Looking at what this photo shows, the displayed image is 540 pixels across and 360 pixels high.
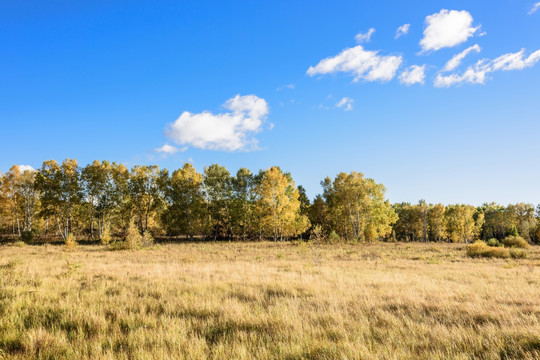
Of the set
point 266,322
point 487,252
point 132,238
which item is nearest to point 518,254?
point 487,252

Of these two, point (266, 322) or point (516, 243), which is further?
point (516, 243)

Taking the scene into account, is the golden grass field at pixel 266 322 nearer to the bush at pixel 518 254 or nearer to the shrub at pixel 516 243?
the bush at pixel 518 254

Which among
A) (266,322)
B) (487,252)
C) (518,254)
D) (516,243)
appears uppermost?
(266,322)

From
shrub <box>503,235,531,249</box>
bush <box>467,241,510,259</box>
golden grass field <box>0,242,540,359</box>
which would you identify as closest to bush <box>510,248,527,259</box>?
bush <box>467,241,510,259</box>

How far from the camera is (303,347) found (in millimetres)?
4582

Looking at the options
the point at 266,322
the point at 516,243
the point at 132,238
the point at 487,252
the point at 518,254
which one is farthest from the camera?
the point at 516,243

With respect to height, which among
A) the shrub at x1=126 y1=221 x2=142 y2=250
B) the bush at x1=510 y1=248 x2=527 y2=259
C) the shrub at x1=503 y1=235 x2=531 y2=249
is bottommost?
the shrub at x1=503 y1=235 x2=531 y2=249

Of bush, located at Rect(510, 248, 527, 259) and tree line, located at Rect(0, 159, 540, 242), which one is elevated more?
tree line, located at Rect(0, 159, 540, 242)

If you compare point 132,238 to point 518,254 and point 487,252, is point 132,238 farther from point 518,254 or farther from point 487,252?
point 518,254

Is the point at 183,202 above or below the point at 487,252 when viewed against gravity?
above

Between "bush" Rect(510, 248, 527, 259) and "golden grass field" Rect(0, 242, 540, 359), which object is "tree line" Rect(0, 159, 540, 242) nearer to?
"bush" Rect(510, 248, 527, 259)

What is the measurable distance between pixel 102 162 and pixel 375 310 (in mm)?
46814

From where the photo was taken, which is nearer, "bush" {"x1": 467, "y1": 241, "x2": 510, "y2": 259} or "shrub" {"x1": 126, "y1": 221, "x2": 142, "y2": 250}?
"bush" {"x1": 467, "y1": 241, "x2": 510, "y2": 259}

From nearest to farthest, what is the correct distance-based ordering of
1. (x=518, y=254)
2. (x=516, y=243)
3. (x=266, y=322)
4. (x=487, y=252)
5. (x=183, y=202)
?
(x=266, y=322) → (x=518, y=254) → (x=487, y=252) → (x=516, y=243) → (x=183, y=202)
